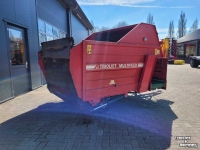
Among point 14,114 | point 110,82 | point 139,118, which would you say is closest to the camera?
point 110,82

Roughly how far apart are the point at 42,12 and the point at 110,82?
6116 millimetres

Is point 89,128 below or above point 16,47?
below

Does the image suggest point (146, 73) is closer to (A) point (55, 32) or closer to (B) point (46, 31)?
(B) point (46, 31)

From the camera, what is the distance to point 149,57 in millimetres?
3959

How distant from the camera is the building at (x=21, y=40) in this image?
5.04 meters

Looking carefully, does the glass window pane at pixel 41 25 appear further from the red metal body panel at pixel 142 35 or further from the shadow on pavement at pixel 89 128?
the red metal body panel at pixel 142 35

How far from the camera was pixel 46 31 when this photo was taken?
8391 millimetres

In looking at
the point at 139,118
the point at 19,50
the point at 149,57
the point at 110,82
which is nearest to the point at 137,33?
the point at 149,57

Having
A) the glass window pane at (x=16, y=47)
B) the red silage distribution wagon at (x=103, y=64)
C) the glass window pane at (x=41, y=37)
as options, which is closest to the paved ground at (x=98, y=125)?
the red silage distribution wagon at (x=103, y=64)

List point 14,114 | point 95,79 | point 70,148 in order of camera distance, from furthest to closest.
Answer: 1. point 14,114
2. point 95,79
3. point 70,148

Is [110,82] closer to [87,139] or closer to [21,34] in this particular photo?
[87,139]

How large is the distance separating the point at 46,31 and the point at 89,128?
21.6 feet

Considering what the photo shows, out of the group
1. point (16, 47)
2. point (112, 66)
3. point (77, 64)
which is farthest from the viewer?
point (16, 47)

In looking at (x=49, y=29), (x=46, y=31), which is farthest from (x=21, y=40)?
(x=49, y=29)
